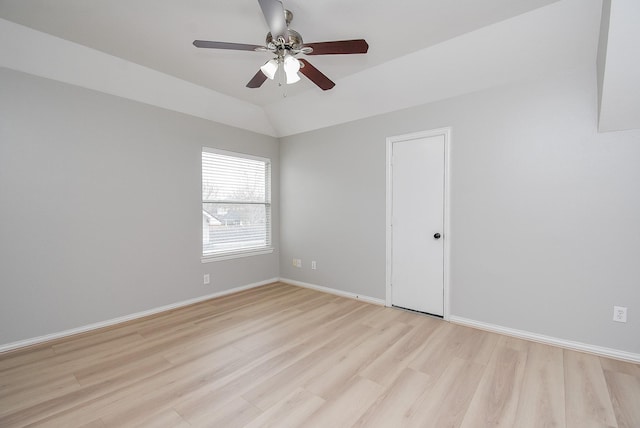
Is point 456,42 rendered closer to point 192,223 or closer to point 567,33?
point 567,33

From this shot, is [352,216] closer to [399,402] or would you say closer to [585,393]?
[399,402]

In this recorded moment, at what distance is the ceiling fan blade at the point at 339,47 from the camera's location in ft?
6.22

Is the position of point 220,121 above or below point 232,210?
above

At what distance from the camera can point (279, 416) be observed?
5.61ft

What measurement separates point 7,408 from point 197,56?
3.13m

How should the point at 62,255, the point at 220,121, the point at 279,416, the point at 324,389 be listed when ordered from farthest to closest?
the point at 220,121
the point at 62,255
the point at 324,389
the point at 279,416

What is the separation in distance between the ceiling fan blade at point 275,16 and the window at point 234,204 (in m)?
2.42

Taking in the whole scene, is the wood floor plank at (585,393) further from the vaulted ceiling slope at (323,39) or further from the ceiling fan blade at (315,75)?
the ceiling fan blade at (315,75)

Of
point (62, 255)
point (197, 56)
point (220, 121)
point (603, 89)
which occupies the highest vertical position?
point (197, 56)

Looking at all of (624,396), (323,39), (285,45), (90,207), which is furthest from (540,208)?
(90,207)

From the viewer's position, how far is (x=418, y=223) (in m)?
3.38

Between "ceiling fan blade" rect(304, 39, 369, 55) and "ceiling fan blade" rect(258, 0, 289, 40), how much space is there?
19 cm

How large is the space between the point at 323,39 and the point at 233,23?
792mm

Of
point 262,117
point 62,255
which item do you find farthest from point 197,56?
point 62,255
